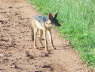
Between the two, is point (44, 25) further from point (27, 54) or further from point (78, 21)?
point (78, 21)

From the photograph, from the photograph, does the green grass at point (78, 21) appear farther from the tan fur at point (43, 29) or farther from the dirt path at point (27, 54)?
the tan fur at point (43, 29)

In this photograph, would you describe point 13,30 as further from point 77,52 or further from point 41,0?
point 41,0

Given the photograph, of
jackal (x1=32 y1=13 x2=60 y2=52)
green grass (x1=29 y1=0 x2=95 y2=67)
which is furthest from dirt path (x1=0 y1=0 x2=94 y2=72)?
jackal (x1=32 y1=13 x2=60 y2=52)

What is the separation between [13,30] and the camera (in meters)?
12.3

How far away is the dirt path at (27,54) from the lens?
29.7 feet

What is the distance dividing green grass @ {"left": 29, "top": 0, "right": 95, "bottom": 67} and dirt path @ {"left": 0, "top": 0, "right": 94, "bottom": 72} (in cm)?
25

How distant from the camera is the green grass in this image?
10359 mm

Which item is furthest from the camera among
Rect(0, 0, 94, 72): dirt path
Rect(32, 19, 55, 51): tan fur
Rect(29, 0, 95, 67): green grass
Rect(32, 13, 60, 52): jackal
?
Rect(29, 0, 95, 67): green grass

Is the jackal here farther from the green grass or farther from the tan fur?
the green grass

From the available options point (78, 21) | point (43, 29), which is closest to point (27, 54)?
point (43, 29)

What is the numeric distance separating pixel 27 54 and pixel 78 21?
10.4 ft

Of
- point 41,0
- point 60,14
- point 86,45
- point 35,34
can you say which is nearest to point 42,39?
point 35,34

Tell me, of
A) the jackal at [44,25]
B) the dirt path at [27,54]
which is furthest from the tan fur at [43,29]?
the dirt path at [27,54]

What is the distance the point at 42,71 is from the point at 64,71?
0.49 metres
